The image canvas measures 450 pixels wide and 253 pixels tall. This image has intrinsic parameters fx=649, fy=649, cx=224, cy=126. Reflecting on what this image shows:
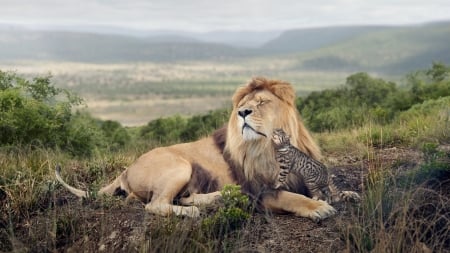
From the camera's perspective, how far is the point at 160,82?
111938 mm

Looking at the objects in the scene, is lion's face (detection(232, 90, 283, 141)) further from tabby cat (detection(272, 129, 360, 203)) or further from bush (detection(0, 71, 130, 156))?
bush (detection(0, 71, 130, 156))

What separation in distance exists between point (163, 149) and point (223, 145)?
21.5 inches

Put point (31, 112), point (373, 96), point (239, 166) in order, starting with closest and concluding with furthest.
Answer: point (239, 166) → point (31, 112) → point (373, 96)

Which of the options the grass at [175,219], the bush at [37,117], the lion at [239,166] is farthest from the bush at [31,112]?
the lion at [239,166]

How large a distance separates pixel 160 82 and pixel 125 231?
108 m

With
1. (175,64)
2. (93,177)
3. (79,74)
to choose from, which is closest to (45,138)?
(93,177)

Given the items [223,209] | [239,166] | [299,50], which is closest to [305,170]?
[239,166]

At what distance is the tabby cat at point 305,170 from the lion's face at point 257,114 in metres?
0.10

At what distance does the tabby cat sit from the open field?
6467 cm

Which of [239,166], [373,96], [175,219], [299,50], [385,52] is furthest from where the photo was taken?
[299,50]

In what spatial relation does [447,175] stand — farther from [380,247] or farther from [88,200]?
[88,200]

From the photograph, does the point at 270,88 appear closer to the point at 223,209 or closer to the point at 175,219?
the point at 223,209

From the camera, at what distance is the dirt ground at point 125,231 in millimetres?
4379

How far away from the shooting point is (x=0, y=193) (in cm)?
574
